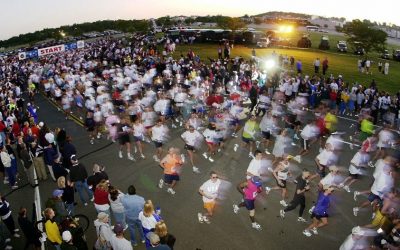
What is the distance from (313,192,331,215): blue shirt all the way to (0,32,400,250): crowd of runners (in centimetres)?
4

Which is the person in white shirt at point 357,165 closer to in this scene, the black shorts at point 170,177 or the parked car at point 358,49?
the black shorts at point 170,177

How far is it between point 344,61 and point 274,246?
36694 millimetres

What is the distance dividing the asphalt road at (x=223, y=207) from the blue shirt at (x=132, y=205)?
125 centimetres

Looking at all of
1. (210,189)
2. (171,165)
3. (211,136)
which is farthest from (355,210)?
(211,136)

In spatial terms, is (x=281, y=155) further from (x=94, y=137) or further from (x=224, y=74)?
(x=224, y=74)

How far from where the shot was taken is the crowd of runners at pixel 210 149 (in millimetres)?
8555

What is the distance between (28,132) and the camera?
14.0 m

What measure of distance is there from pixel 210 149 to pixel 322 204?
6.32 meters

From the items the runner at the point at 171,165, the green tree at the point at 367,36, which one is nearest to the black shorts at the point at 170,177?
the runner at the point at 171,165

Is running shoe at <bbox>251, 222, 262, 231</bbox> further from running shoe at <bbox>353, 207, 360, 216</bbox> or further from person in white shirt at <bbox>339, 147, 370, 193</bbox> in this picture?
person in white shirt at <bbox>339, 147, 370, 193</bbox>

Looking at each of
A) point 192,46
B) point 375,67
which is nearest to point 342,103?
point 375,67

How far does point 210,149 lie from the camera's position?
47.6 ft

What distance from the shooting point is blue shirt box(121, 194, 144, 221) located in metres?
8.46

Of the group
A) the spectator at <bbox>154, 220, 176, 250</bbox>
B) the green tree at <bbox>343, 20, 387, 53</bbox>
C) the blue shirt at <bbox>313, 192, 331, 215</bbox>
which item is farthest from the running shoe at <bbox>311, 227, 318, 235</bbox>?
the green tree at <bbox>343, 20, 387, 53</bbox>
